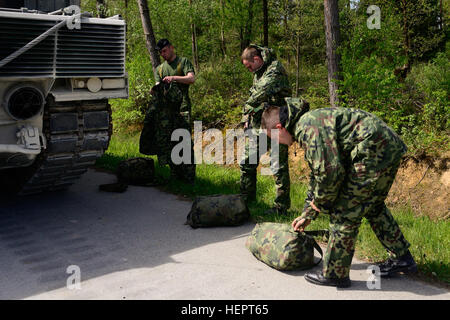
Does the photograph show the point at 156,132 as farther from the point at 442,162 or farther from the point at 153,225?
the point at 442,162

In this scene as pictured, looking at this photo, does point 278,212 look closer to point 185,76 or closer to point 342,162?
point 342,162

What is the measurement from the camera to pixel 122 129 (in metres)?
12.5

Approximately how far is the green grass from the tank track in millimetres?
1627

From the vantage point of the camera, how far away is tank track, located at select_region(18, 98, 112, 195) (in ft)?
18.6

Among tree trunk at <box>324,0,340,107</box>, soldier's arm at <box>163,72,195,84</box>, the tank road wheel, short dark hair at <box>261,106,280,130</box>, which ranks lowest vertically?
the tank road wheel

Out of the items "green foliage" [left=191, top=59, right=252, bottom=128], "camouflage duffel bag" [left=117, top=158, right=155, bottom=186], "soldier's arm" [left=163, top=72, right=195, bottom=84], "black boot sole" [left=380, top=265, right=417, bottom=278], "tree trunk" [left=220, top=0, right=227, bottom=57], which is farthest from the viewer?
"tree trunk" [left=220, top=0, right=227, bottom=57]

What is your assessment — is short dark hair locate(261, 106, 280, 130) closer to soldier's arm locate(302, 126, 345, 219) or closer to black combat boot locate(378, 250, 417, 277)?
soldier's arm locate(302, 126, 345, 219)

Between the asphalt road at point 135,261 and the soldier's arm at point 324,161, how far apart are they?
2.76 ft

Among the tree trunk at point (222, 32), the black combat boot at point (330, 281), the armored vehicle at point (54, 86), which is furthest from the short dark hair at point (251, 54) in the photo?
the tree trunk at point (222, 32)

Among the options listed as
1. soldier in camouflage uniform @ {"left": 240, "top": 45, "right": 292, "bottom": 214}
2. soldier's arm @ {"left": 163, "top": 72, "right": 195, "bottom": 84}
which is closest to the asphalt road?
soldier in camouflage uniform @ {"left": 240, "top": 45, "right": 292, "bottom": 214}

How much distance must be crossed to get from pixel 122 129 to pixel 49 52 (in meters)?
7.35

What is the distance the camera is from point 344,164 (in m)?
3.75

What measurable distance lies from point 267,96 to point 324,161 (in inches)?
91.2
